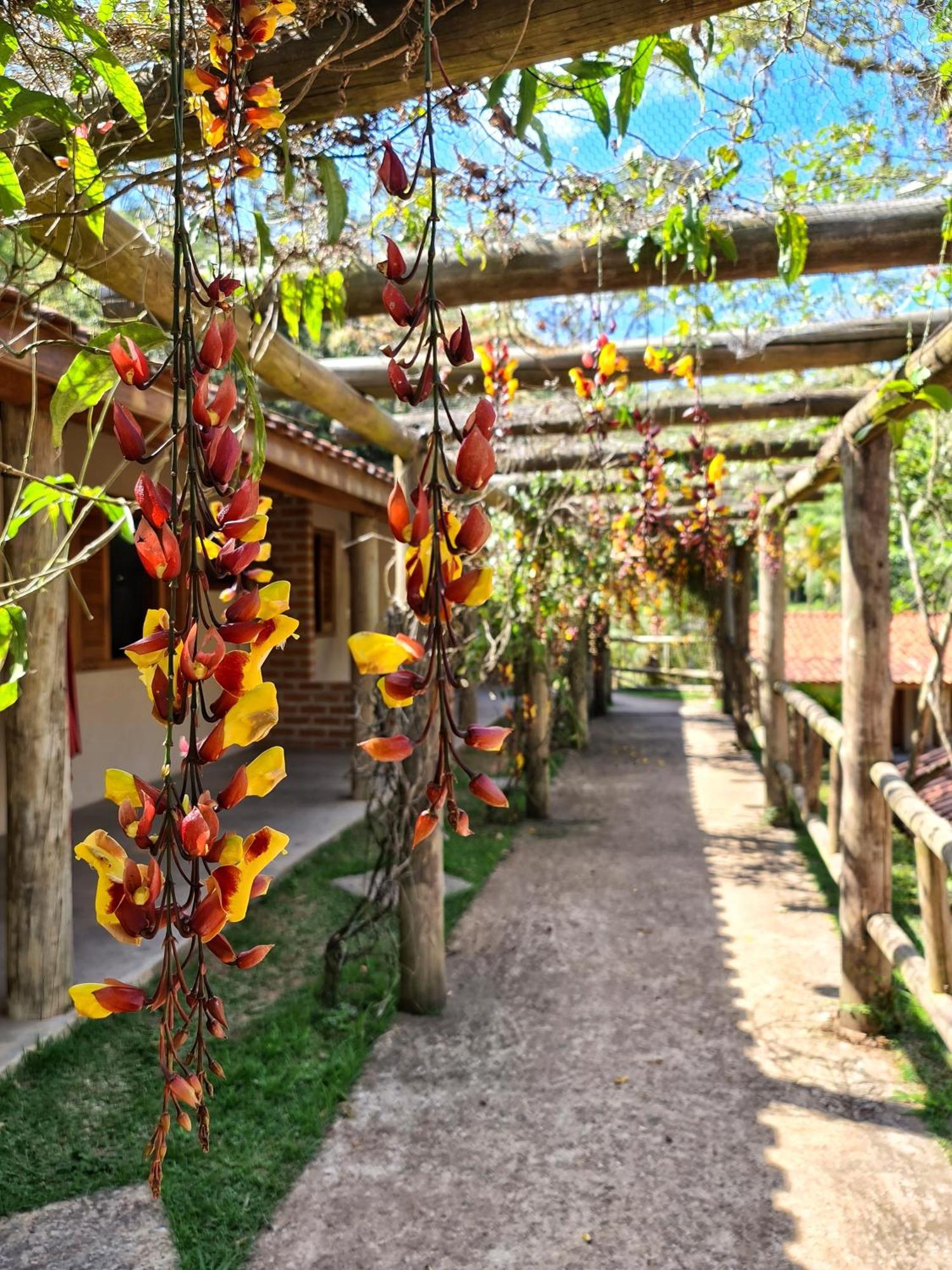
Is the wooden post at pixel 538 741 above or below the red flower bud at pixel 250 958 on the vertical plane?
below

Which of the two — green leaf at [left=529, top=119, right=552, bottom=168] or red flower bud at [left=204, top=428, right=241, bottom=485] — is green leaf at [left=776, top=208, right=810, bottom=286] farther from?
red flower bud at [left=204, top=428, right=241, bottom=485]

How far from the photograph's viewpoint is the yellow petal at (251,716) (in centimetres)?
65

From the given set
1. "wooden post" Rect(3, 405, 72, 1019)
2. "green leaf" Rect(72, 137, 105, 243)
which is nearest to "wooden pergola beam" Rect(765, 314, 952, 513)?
"green leaf" Rect(72, 137, 105, 243)

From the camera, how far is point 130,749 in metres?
6.77

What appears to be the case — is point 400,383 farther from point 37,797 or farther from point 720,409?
point 720,409

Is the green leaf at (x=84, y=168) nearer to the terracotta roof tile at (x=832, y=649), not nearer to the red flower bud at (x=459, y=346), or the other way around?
the red flower bud at (x=459, y=346)

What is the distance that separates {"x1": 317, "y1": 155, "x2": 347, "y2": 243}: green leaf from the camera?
5.44 ft

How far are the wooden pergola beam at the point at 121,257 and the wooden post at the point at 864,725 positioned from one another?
7.40ft

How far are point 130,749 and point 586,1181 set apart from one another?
16.3 ft

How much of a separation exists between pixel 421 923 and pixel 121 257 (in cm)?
278

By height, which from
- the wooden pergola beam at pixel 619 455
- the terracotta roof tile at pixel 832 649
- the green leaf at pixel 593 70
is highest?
the wooden pergola beam at pixel 619 455

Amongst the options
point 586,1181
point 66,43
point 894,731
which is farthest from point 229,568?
point 894,731

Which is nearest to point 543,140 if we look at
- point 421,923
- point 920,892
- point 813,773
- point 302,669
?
point 920,892

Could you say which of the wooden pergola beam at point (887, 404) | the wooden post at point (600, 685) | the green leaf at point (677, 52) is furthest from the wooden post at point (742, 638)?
the green leaf at point (677, 52)
